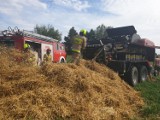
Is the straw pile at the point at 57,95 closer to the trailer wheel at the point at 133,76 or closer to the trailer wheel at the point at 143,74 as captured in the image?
the trailer wheel at the point at 133,76

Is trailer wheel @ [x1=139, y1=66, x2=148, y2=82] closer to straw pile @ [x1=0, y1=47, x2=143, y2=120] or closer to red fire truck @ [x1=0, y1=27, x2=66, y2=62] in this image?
straw pile @ [x1=0, y1=47, x2=143, y2=120]

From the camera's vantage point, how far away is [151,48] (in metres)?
12.9

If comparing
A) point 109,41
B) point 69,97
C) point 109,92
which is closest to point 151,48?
point 109,41

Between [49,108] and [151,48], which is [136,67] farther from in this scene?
[49,108]

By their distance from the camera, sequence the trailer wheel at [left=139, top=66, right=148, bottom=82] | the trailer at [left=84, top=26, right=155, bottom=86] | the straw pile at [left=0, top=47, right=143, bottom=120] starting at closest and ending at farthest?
the straw pile at [left=0, top=47, right=143, bottom=120]
the trailer at [left=84, top=26, right=155, bottom=86]
the trailer wheel at [left=139, top=66, right=148, bottom=82]

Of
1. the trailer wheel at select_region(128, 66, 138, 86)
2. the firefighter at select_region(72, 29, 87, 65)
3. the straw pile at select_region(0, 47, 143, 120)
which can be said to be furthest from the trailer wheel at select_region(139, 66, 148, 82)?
the straw pile at select_region(0, 47, 143, 120)

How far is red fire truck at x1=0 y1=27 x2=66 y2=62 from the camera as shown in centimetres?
1333

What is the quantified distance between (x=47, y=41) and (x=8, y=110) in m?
12.2

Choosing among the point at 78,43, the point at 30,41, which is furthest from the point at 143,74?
the point at 30,41

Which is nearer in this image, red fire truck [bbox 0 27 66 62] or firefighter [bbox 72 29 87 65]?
firefighter [bbox 72 29 87 65]

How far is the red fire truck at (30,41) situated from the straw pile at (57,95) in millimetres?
6447

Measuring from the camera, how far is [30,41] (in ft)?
47.2

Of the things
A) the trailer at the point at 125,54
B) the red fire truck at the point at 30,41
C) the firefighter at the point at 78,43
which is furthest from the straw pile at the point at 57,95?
the red fire truck at the point at 30,41

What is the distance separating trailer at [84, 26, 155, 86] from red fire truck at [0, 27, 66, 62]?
4.39 m
